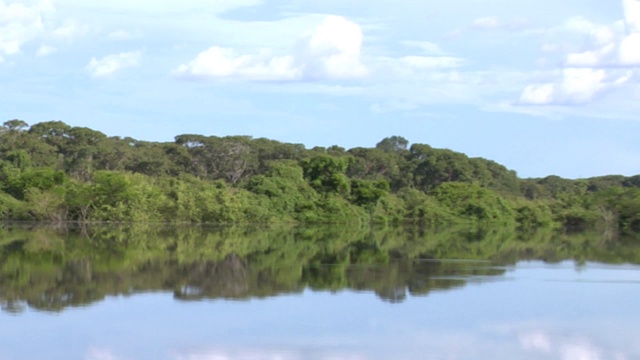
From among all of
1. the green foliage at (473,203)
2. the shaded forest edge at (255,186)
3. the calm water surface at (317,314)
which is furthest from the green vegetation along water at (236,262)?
the green foliage at (473,203)

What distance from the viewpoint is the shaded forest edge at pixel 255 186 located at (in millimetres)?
41969

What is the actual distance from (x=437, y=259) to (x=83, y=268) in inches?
349

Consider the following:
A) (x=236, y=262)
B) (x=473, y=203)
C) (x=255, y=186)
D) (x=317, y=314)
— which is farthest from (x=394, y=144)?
(x=317, y=314)

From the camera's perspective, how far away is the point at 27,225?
3800cm

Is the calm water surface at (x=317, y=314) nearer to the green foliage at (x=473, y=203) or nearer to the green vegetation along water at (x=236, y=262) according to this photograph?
the green vegetation along water at (x=236, y=262)

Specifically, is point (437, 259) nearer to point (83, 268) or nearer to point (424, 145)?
point (83, 268)

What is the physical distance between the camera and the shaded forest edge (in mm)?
41969

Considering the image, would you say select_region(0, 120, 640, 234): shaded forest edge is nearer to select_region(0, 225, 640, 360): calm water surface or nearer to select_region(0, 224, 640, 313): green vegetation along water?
select_region(0, 224, 640, 313): green vegetation along water

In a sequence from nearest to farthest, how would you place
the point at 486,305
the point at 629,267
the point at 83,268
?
the point at 486,305 < the point at 83,268 < the point at 629,267

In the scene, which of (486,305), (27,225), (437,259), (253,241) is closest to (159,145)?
(27,225)

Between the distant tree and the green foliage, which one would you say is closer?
the green foliage

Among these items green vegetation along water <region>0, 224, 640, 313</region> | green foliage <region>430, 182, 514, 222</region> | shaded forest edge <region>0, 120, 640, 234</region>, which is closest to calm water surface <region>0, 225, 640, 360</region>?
green vegetation along water <region>0, 224, 640, 313</region>

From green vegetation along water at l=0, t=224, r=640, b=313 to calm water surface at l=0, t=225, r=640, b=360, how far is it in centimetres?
8

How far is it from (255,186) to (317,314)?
34.1 m
